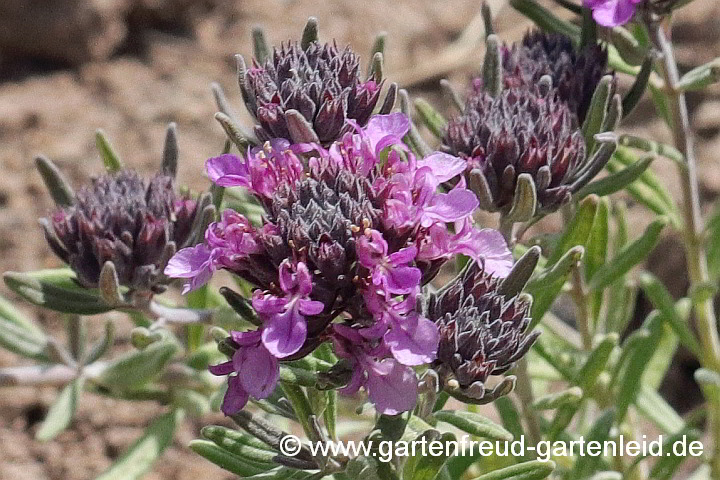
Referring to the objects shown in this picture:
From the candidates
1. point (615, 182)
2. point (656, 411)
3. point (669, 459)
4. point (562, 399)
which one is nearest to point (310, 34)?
point (615, 182)

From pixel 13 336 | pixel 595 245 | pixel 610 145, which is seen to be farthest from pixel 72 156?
pixel 610 145

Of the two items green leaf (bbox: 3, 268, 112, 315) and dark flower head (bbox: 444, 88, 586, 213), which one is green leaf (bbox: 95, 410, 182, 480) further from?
dark flower head (bbox: 444, 88, 586, 213)

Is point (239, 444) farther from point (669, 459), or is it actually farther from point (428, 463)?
point (669, 459)

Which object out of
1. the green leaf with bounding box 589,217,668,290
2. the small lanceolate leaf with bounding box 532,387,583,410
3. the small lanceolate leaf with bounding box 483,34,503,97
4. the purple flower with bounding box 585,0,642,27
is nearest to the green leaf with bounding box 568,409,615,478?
the small lanceolate leaf with bounding box 532,387,583,410

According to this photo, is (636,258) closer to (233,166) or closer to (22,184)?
(233,166)

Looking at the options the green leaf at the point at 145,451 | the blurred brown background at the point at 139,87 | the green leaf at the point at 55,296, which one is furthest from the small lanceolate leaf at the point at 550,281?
the blurred brown background at the point at 139,87

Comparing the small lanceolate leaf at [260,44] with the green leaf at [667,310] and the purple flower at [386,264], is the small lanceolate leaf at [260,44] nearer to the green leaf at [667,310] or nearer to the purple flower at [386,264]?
the purple flower at [386,264]
